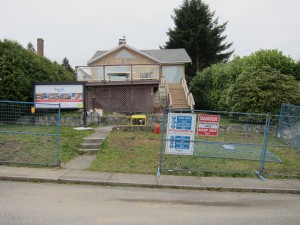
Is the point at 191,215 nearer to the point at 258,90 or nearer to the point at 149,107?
the point at 258,90

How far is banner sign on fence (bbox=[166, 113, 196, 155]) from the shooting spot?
23.2ft

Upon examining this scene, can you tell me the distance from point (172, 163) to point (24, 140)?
18.3 feet

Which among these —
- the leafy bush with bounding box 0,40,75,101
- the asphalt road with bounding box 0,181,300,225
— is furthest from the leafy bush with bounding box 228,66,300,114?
the leafy bush with bounding box 0,40,75,101

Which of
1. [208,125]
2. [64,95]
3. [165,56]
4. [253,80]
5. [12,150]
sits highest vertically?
[165,56]

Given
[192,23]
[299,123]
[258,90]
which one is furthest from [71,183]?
[192,23]

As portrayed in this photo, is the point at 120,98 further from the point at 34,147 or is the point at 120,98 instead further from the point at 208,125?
the point at 208,125

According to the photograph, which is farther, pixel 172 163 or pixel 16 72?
pixel 16 72

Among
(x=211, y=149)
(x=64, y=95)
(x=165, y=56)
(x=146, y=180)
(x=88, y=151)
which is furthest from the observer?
(x=165, y=56)

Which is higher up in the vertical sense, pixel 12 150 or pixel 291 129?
pixel 291 129

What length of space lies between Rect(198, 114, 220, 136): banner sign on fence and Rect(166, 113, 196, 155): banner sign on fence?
249mm

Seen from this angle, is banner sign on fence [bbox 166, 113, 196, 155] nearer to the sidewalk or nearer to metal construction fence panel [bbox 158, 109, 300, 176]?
metal construction fence panel [bbox 158, 109, 300, 176]

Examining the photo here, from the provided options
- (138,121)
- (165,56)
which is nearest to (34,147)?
(138,121)

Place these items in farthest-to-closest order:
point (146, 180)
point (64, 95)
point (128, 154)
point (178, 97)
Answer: point (178, 97) → point (64, 95) → point (128, 154) → point (146, 180)

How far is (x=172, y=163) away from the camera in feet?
25.8
